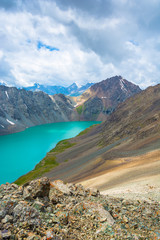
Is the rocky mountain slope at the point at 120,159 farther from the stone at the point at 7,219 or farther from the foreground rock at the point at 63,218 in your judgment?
the stone at the point at 7,219

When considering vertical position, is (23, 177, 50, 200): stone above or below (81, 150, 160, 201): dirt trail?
above

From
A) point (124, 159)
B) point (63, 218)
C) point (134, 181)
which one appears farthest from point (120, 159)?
point (63, 218)

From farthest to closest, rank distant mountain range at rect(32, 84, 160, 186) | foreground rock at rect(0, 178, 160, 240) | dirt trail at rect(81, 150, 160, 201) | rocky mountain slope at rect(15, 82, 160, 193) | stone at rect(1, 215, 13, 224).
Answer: rocky mountain slope at rect(15, 82, 160, 193) → distant mountain range at rect(32, 84, 160, 186) → dirt trail at rect(81, 150, 160, 201) → foreground rock at rect(0, 178, 160, 240) → stone at rect(1, 215, 13, 224)

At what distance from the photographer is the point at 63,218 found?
9.27m

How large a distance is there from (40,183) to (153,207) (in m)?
9.86

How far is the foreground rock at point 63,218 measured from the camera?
26.5 feet

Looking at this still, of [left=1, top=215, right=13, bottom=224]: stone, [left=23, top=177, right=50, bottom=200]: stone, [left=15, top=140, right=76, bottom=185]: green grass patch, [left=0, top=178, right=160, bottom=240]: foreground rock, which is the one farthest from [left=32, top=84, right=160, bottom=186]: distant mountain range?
[left=1, top=215, right=13, bottom=224]: stone

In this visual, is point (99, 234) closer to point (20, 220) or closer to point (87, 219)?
point (87, 219)

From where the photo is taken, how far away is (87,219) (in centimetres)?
963

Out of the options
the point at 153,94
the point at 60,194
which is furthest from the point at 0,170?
the point at 153,94

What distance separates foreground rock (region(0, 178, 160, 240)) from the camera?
318 inches

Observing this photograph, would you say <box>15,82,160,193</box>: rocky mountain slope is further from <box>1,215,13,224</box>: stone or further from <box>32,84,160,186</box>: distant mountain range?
<box>1,215,13,224</box>: stone

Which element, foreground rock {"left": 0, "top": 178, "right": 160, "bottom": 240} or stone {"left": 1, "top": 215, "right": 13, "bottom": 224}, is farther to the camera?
foreground rock {"left": 0, "top": 178, "right": 160, "bottom": 240}

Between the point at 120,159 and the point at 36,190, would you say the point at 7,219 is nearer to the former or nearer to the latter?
the point at 36,190
